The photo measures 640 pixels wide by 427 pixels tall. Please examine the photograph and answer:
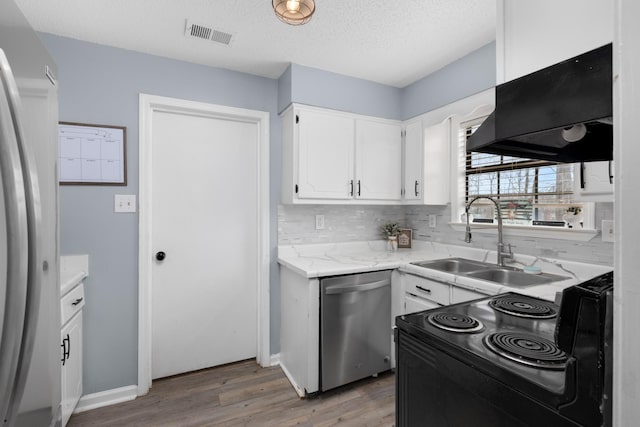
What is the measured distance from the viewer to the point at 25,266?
0.62m

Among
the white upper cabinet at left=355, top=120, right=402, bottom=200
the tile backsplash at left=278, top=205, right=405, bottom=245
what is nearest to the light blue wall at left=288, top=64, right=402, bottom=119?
the white upper cabinet at left=355, top=120, right=402, bottom=200

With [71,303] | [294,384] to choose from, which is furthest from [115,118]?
[294,384]

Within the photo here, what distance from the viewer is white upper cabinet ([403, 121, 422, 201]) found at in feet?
8.74

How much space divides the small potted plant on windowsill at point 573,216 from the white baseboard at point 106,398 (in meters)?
3.13

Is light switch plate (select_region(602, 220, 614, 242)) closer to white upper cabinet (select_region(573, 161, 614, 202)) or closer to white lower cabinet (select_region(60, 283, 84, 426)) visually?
white upper cabinet (select_region(573, 161, 614, 202))

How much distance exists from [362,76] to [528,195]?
5.26ft

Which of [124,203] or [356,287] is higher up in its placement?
[124,203]

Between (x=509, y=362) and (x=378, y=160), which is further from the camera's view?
(x=378, y=160)

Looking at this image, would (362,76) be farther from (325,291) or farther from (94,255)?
(94,255)

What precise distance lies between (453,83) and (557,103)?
206cm

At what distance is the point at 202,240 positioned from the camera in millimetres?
2480

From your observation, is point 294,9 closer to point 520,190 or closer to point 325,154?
point 325,154

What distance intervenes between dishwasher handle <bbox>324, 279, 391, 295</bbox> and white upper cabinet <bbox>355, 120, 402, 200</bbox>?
77 centimetres

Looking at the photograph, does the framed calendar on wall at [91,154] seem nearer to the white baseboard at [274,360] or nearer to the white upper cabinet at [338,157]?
the white upper cabinet at [338,157]
